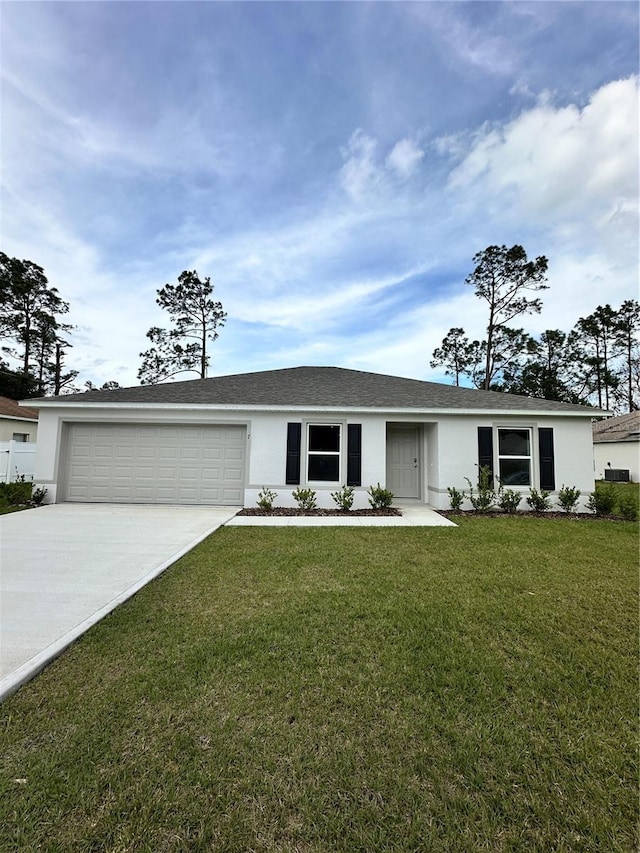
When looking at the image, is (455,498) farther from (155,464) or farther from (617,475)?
(617,475)

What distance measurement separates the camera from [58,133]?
9008mm

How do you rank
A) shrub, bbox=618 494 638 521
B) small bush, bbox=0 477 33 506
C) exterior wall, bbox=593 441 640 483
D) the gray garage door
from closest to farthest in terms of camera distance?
shrub, bbox=618 494 638 521, small bush, bbox=0 477 33 506, the gray garage door, exterior wall, bbox=593 441 640 483

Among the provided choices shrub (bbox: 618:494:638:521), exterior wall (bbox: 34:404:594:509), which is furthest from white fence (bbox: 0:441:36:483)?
shrub (bbox: 618:494:638:521)

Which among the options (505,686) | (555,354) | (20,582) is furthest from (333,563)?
(555,354)

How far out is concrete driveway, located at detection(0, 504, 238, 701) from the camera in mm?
3142

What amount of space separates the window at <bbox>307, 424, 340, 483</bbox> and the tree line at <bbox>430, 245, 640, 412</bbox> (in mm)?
17455

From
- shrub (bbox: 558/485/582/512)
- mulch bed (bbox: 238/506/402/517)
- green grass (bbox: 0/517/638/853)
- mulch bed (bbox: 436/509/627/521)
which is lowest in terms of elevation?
green grass (bbox: 0/517/638/853)

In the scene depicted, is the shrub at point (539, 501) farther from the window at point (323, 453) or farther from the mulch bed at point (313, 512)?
the window at point (323, 453)

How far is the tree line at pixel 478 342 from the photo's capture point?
2133 cm

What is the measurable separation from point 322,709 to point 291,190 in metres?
13.2

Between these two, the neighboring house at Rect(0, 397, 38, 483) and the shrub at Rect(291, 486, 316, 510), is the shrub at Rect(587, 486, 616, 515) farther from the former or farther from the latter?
the neighboring house at Rect(0, 397, 38, 483)

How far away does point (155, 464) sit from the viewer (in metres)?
10.1

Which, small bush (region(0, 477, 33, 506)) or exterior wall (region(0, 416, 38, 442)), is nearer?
small bush (region(0, 477, 33, 506))

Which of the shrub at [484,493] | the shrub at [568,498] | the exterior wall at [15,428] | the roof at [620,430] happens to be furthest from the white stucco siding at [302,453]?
the roof at [620,430]
